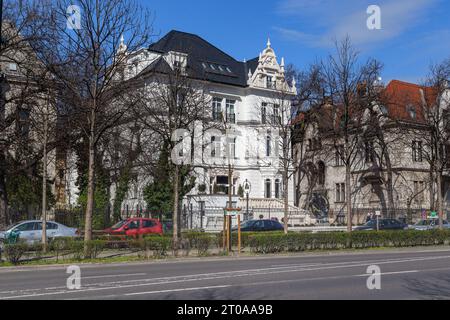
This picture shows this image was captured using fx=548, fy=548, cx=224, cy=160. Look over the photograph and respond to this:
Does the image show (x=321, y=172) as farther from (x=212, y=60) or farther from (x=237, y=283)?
(x=237, y=283)

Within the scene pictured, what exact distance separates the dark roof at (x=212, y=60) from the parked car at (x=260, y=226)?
22.2m

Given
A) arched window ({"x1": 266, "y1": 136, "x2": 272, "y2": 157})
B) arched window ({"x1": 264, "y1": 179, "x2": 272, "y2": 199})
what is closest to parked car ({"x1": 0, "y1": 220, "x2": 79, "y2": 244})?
arched window ({"x1": 264, "y1": 179, "x2": 272, "y2": 199})

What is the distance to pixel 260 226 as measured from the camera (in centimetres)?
3666

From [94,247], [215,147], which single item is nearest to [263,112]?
[215,147]

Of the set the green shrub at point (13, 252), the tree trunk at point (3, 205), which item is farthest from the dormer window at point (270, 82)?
the green shrub at point (13, 252)

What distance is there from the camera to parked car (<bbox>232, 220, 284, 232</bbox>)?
36.1 metres

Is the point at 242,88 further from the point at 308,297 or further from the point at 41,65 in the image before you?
the point at 308,297

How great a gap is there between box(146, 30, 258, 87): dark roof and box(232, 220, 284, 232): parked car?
22233 millimetres

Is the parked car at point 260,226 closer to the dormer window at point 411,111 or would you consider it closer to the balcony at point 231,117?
the dormer window at point 411,111

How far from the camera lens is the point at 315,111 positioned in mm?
49281

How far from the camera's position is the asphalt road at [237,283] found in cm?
1189

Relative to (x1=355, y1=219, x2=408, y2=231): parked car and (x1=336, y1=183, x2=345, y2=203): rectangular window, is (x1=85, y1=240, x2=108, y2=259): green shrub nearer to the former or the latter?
(x1=355, y1=219, x2=408, y2=231): parked car

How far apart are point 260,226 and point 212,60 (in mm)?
28687
